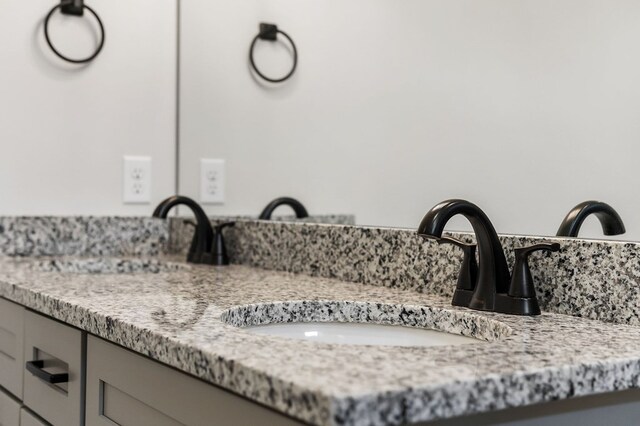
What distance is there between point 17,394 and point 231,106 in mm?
941

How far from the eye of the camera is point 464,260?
1114 mm

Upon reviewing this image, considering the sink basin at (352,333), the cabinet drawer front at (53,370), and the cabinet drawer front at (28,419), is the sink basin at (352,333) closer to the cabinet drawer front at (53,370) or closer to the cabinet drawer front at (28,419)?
the cabinet drawer front at (53,370)

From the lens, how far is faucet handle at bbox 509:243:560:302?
102cm

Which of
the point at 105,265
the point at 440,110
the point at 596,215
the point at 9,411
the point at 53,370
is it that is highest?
the point at 440,110

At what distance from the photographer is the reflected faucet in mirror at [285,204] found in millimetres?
1717

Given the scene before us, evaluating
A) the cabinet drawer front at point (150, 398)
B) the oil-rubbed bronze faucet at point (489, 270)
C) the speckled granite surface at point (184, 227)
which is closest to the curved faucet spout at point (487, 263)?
the oil-rubbed bronze faucet at point (489, 270)

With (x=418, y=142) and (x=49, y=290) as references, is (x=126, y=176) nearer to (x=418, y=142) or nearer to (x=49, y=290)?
(x=49, y=290)

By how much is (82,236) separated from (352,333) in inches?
42.6

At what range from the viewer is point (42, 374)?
3.87 feet

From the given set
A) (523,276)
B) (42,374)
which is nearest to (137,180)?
(42,374)

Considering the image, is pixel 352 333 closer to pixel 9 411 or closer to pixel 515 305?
pixel 515 305

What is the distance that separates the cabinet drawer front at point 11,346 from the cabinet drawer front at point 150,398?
33 centimetres

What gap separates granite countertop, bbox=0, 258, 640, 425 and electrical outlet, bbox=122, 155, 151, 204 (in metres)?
0.73

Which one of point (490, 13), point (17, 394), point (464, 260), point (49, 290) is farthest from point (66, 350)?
point (490, 13)
